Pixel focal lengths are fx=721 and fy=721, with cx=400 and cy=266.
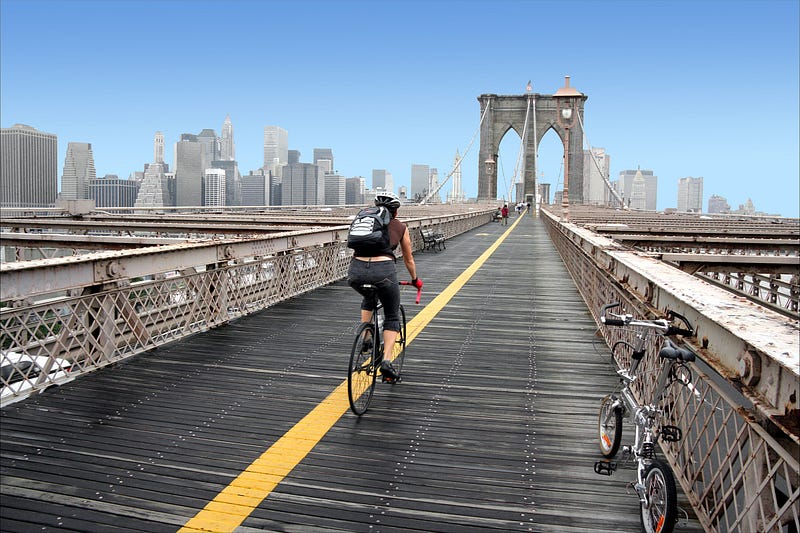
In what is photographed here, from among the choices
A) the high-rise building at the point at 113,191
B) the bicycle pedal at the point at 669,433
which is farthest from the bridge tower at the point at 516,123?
the bicycle pedal at the point at 669,433

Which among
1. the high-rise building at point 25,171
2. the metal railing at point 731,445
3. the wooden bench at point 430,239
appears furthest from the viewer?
the high-rise building at point 25,171

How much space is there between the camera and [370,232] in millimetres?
5668

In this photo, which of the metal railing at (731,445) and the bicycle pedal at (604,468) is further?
the bicycle pedal at (604,468)

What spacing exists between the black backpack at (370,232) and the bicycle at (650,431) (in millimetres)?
2118

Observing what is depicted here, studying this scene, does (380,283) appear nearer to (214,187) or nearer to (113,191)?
(113,191)

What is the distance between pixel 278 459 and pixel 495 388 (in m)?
2.43

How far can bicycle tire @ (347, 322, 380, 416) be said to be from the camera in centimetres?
543

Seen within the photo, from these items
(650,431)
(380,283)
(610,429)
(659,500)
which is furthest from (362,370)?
(659,500)

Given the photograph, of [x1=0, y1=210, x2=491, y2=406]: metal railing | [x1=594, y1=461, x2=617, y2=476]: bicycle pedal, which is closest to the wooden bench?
[x1=0, y1=210, x2=491, y2=406]: metal railing

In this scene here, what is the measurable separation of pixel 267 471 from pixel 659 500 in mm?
2259

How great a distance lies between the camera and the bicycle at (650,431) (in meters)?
3.48

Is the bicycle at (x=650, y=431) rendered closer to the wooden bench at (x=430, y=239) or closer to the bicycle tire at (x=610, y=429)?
the bicycle tire at (x=610, y=429)

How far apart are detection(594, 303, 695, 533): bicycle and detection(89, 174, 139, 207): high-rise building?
111m

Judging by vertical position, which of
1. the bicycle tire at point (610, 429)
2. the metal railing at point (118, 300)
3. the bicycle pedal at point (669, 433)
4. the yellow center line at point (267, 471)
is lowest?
the yellow center line at point (267, 471)
